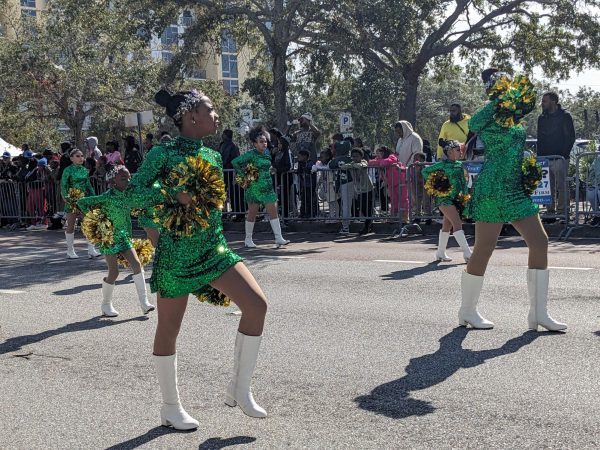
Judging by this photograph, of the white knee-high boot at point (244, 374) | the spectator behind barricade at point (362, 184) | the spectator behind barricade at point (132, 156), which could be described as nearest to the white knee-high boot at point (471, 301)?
the white knee-high boot at point (244, 374)

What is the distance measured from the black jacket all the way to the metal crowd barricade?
0.32m

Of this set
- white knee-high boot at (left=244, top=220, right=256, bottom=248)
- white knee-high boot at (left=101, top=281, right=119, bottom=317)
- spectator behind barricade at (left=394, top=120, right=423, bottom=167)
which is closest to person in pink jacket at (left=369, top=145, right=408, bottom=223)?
spectator behind barricade at (left=394, top=120, right=423, bottom=167)

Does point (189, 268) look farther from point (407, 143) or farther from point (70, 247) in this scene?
point (407, 143)

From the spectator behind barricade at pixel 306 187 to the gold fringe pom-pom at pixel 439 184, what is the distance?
7.46 m

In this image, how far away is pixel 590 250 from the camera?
39.1ft

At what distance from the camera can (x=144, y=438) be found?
4680 mm

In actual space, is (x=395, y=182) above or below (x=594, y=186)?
above

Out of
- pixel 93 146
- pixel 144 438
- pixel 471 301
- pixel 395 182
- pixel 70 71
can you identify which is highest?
pixel 70 71

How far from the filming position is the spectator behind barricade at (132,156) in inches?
726

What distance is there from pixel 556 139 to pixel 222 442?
10649 millimetres

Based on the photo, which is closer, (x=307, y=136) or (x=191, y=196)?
(x=191, y=196)

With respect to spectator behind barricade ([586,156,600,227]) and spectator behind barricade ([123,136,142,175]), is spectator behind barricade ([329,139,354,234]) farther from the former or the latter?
spectator behind barricade ([123,136,142,175])

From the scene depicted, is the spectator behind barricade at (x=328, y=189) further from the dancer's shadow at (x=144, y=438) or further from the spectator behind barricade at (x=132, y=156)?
the dancer's shadow at (x=144, y=438)

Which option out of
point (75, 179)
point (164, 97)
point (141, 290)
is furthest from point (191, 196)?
point (75, 179)
